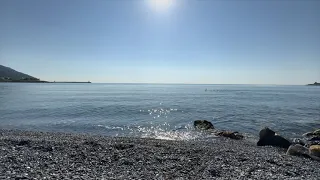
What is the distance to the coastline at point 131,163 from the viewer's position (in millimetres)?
11352

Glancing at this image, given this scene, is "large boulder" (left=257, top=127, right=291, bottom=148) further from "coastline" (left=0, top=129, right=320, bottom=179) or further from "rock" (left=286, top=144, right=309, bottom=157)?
"coastline" (left=0, top=129, right=320, bottom=179)

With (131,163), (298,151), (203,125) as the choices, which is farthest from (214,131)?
(131,163)

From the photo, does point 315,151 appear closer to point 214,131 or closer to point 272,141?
point 272,141

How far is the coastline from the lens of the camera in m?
11.4

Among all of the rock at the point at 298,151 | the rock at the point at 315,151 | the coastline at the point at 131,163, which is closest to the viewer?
the coastline at the point at 131,163

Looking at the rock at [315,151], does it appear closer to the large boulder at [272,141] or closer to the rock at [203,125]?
the large boulder at [272,141]

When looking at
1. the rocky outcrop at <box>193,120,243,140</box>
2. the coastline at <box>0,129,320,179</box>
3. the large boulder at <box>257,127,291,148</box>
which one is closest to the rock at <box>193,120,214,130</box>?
the rocky outcrop at <box>193,120,243,140</box>

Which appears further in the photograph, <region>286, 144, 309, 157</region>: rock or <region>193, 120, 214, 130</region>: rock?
<region>193, 120, 214, 130</region>: rock

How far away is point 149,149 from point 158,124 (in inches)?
754

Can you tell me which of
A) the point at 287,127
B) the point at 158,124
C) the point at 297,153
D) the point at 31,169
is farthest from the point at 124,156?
the point at 287,127

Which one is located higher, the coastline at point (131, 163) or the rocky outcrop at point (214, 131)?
the coastline at point (131, 163)

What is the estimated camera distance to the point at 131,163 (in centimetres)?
1320

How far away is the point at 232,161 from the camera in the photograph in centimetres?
1409

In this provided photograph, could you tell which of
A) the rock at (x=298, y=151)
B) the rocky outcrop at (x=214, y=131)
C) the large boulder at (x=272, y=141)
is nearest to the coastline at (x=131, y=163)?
the rock at (x=298, y=151)
